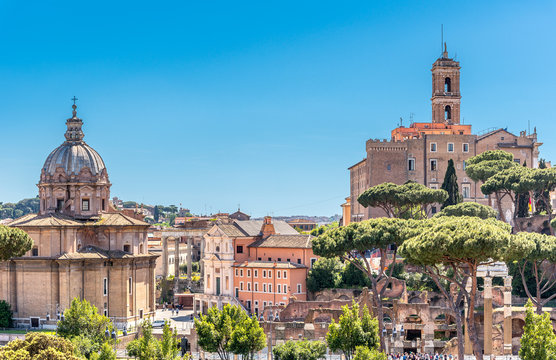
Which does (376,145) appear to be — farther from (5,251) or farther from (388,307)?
(5,251)

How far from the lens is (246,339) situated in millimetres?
40406

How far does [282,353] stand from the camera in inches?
1588

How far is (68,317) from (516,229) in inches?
1564

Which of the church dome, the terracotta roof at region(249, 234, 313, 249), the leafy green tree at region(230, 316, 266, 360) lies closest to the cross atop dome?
the church dome

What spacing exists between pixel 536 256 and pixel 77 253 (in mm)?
31139

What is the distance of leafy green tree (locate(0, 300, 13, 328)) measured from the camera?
54750 millimetres

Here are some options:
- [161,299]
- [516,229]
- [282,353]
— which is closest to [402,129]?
[516,229]

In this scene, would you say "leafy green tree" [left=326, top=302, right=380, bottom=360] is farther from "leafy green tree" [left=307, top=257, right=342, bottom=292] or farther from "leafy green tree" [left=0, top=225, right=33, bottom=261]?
"leafy green tree" [left=307, top=257, right=342, bottom=292]

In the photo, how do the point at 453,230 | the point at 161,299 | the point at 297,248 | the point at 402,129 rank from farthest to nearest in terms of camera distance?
the point at 402,129 → the point at 161,299 → the point at 297,248 → the point at 453,230

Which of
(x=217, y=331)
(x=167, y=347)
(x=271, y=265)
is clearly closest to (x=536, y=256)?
(x=217, y=331)

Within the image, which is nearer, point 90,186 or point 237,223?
point 90,186

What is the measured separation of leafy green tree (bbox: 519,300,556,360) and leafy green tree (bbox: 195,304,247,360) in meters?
15.1

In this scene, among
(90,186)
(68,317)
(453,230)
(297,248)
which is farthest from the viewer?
(297,248)

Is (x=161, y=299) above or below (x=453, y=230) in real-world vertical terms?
below
